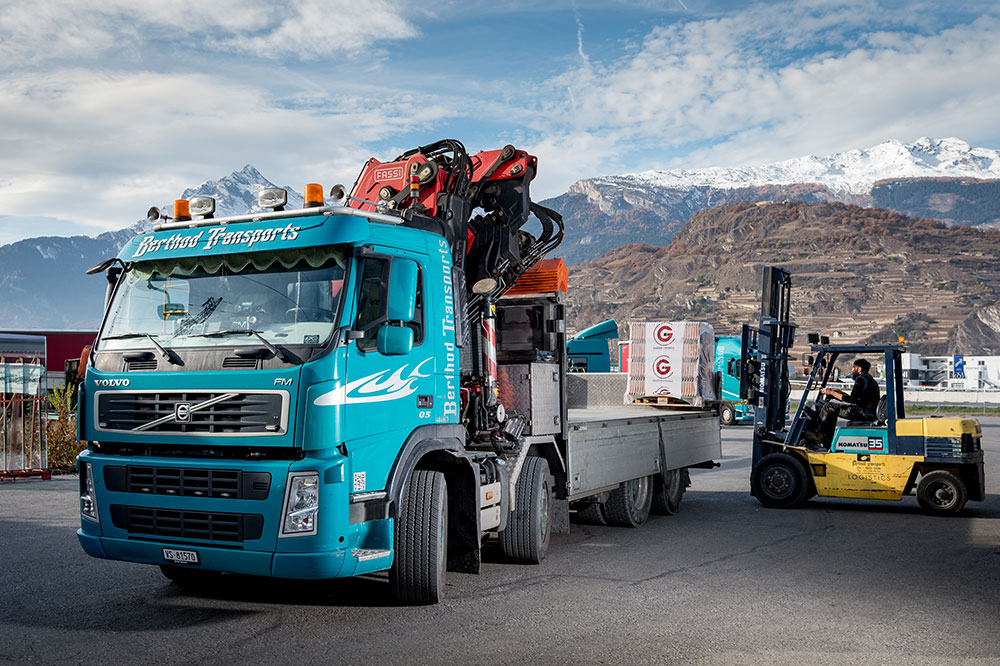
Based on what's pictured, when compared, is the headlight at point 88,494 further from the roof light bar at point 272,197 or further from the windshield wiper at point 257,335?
the roof light bar at point 272,197

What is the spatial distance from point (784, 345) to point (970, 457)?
10.3ft

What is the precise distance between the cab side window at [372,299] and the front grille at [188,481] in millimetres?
1126

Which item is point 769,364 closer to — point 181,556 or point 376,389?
point 376,389

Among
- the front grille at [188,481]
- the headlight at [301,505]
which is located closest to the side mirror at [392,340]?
the headlight at [301,505]

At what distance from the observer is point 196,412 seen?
5.99 metres

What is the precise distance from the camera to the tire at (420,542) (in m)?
6.57

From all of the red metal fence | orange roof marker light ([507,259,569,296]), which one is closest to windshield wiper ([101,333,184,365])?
orange roof marker light ([507,259,569,296])

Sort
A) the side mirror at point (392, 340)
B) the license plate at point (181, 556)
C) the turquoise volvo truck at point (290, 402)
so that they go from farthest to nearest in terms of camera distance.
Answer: the side mirror at point (392, 340) < the license plate at point (181, 556) < the turquoise volvo truck at point (290, 402)

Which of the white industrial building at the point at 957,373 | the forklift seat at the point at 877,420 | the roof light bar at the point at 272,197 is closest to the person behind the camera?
the roof light bar at the point at 272,197

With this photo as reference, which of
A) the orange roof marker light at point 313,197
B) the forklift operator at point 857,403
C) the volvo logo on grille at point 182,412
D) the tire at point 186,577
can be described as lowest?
the tire at point 186,577

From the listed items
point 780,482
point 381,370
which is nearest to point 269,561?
point 381,370

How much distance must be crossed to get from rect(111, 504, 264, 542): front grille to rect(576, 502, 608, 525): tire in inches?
241

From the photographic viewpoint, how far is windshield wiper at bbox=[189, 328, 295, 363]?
5.89 m

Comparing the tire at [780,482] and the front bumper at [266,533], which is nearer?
the front bumper at [266,533]
